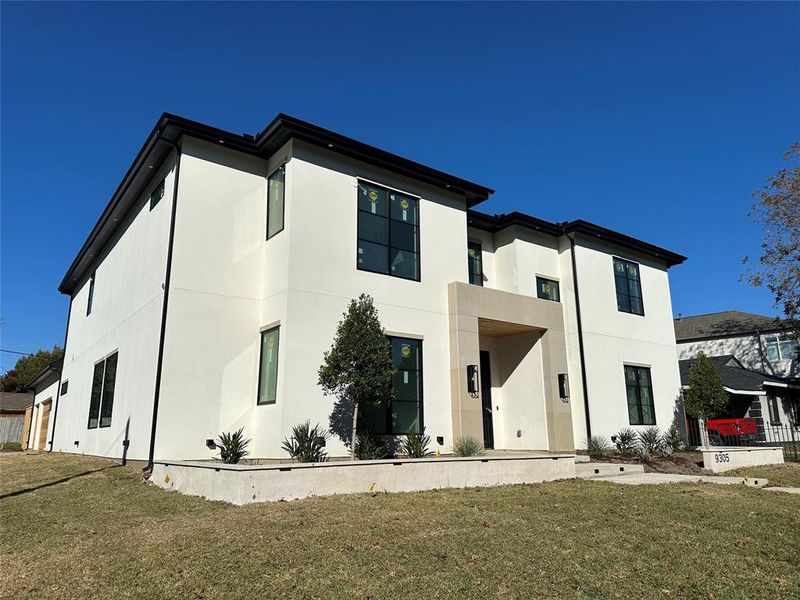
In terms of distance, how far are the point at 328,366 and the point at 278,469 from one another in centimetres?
279

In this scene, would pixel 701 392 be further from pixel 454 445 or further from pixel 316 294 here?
pixel 316 294

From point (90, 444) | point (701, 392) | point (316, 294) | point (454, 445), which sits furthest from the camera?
point (701, 392)

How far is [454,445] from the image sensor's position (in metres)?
12.6

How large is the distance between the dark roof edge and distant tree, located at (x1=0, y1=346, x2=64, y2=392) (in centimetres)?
4902

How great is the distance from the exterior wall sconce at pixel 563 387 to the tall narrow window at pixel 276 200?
8750 millimetres

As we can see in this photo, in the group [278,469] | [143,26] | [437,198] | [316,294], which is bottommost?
[278,469]

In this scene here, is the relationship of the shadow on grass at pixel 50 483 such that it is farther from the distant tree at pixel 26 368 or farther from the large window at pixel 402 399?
the distant tree at pixel 26 368

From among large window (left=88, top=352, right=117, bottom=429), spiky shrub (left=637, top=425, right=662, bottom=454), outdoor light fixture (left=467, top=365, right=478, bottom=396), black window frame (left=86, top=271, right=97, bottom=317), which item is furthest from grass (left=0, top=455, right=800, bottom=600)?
black window frame (left=86, top=271, right=97, bottom=317)

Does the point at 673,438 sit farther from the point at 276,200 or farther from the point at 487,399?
the point at 276,200

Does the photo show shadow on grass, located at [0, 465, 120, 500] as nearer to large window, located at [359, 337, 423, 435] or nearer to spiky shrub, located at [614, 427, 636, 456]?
large window, located at [359, 337, 423, 435]

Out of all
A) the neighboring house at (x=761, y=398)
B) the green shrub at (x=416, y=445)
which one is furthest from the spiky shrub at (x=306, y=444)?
the neighboring house at (x=761, y=398)

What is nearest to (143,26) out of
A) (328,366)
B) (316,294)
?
(316,294)

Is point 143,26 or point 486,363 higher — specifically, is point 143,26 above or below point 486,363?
above

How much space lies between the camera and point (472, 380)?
43.7ft
